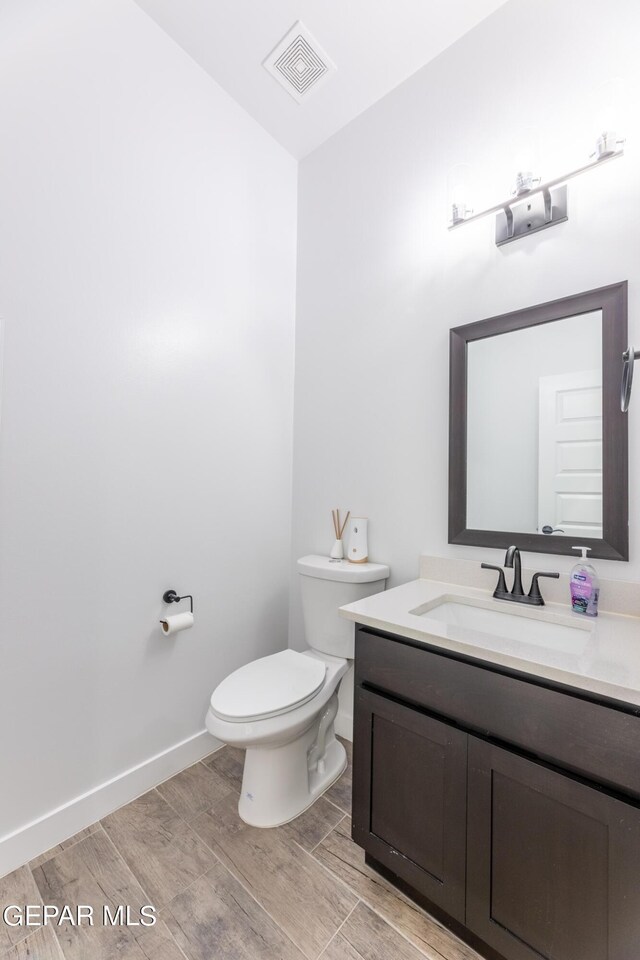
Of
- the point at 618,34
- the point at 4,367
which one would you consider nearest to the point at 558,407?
the point at 618,34

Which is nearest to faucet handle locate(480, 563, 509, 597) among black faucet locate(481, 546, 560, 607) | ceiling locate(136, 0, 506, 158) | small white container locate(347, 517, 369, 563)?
black faucet locate(481, 546, 560, 607)

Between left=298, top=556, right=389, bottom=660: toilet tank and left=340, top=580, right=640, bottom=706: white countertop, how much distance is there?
28cm

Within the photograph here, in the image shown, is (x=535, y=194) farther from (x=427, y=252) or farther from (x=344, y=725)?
(x=344, y=725)

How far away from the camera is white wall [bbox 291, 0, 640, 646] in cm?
133

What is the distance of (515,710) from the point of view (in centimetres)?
95

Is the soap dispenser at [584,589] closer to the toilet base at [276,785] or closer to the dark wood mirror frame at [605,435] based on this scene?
the dark wood mirror frame at [605,435]

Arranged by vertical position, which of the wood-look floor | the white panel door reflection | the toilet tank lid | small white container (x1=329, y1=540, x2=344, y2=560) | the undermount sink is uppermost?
the white panel door reflection

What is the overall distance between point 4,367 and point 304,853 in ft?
5.83

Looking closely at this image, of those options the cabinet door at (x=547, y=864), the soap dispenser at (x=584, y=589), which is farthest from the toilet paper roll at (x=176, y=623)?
the soap dispenser at (x=584, y=589)

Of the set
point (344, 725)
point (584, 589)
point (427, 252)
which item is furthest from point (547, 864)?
point (427, 252)

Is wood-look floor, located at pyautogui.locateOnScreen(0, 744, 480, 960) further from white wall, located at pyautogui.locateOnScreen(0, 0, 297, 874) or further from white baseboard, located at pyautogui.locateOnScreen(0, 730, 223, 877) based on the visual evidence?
white wall, located at pyautogui.locateOnScreen(0, 0, 297, 874)

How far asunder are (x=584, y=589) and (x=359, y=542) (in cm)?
88

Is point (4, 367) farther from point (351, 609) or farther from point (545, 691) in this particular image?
point (545, 691)

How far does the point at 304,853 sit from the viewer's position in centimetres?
133
